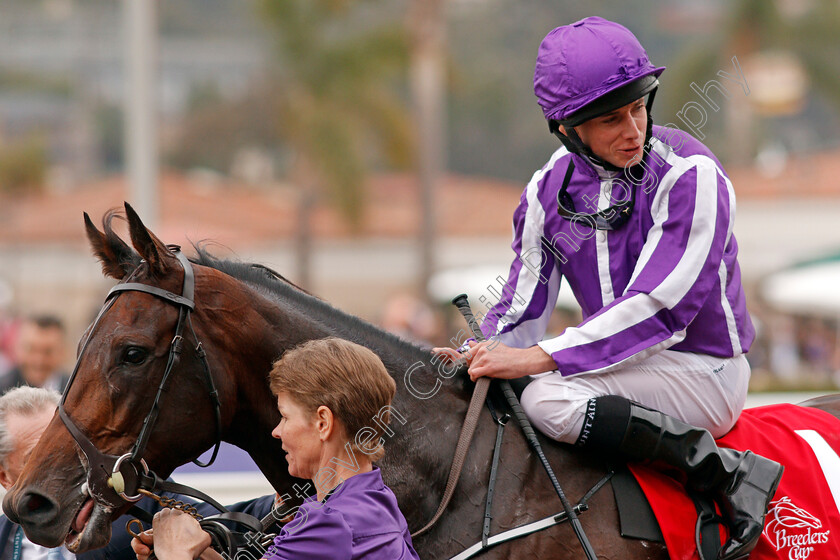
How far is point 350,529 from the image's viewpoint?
193cm

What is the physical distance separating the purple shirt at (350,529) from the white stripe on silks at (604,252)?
998mm

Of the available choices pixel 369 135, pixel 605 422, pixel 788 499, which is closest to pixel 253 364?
pixel 605 422

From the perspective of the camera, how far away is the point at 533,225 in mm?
2959

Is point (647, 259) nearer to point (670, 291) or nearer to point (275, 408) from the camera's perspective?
point (670, 291)

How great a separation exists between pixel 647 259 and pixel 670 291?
0.12 m

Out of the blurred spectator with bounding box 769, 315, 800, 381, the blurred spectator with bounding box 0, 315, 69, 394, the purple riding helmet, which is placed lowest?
the blurred spectator with bounding box 769, 315, 800, 381

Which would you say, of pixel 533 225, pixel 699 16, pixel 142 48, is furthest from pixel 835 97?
pixel 533 225

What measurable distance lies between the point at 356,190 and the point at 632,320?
2018 centimetres

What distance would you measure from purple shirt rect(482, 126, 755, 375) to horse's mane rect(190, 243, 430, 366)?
1.44 feet

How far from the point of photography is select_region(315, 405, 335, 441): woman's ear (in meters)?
2.02

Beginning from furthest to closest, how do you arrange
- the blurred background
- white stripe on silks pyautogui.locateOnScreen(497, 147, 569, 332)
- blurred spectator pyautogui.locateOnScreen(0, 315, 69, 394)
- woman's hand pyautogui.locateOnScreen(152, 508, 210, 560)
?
the blurred background < blurred spectator pyautogui.locateOnScreen(0, 315, 69, 394) < white stripe on silks pyautogui.locateOnScreen(497, 147, 569, 332) < woman's hand pyautogui.locateOnScreen(152, 508, 210, 560)

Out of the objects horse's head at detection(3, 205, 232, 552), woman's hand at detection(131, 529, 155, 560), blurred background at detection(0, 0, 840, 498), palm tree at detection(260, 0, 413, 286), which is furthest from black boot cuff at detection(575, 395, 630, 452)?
palm tree at detection(260, 0, 413, 286)

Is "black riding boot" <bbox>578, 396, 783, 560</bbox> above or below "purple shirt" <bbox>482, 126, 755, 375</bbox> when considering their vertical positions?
below

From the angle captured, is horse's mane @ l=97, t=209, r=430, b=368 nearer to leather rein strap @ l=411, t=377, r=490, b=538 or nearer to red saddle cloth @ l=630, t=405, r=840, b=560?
leather rein strap @ l=411, t=377, r=490, b=538
